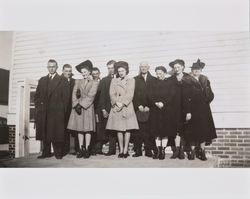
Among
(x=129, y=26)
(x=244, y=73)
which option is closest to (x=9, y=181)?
(x=129, y=26)

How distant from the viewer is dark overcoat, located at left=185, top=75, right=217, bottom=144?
3.46 m

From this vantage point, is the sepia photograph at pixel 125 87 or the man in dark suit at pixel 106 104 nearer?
the sepia photograph at pixel 125 87

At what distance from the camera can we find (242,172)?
10.6 ft

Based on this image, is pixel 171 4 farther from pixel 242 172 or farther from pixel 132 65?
pixel 242 172

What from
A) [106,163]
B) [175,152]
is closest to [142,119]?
[175,152]

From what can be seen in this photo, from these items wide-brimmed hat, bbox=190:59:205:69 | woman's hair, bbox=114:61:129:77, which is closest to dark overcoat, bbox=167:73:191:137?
wide-brimmed hat, bbox=190:59:205:69

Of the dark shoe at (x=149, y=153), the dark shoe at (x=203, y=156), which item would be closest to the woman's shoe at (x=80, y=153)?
the dark shoe at (x=149, y=153)

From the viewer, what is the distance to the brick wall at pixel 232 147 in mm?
3371

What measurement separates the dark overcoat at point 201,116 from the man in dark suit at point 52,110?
1.35m

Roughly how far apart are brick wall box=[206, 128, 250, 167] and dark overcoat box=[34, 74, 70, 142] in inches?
63.4

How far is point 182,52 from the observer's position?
137 inches

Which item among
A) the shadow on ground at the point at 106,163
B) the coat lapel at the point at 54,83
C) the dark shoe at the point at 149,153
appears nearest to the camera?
the shadow on ground at the point at 106,163

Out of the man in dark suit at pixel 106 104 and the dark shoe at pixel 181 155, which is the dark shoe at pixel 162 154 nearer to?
the dark shoe at pixel 181 155

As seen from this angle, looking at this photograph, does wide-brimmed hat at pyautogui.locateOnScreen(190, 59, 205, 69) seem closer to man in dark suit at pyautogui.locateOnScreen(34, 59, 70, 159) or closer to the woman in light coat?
the woman in light coat
